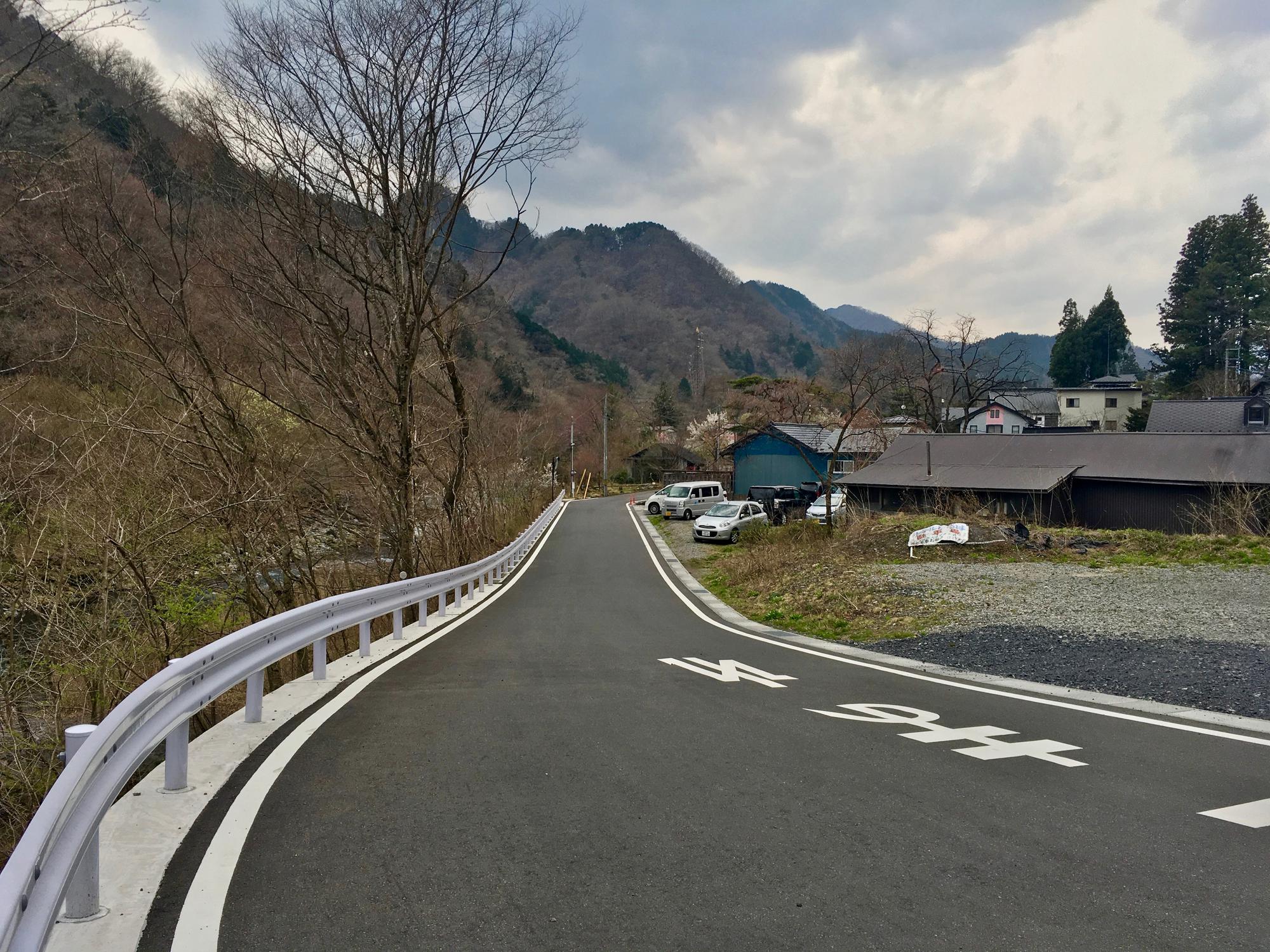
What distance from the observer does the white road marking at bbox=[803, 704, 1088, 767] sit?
561cm

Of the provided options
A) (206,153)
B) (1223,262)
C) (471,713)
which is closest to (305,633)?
(471,713)

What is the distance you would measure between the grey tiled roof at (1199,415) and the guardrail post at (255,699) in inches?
1905

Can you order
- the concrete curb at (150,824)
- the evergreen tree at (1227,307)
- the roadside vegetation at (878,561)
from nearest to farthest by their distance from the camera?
the concrete curb at (150,824), the roadside vegetation at (878,561), the evergreen tree at (1227,307)

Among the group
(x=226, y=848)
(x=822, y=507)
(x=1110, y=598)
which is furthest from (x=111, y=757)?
(x=822, y=507)

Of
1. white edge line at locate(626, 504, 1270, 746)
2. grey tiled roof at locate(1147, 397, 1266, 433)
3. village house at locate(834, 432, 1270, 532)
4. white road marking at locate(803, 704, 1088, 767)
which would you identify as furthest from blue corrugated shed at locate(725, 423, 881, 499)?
white road marking at locate(803, 704, 1088, 767)

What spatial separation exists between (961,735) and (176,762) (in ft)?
17.2

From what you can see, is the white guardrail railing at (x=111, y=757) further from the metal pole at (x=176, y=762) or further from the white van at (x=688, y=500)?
the white van at (x=688, y=500)

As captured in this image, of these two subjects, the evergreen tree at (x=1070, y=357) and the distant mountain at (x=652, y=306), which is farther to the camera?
the distant mountain at (x=652, y=306)

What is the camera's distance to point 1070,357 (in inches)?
3659

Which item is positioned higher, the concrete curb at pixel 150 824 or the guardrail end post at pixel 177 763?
the guardrail end post at pixel 177 763

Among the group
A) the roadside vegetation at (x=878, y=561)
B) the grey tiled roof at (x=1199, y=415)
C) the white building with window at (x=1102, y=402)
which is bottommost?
the roadside vegetation at (x=878, y=561)

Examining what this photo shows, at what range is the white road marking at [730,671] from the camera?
845 centimetres

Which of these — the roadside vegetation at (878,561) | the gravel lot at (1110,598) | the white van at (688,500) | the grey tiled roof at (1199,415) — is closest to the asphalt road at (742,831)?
the gravel lot at (1110,598)

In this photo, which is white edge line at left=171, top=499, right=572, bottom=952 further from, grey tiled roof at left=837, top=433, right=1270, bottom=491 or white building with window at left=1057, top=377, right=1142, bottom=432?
white building with window at left=1057, top=377, right=1142, bottom=432
